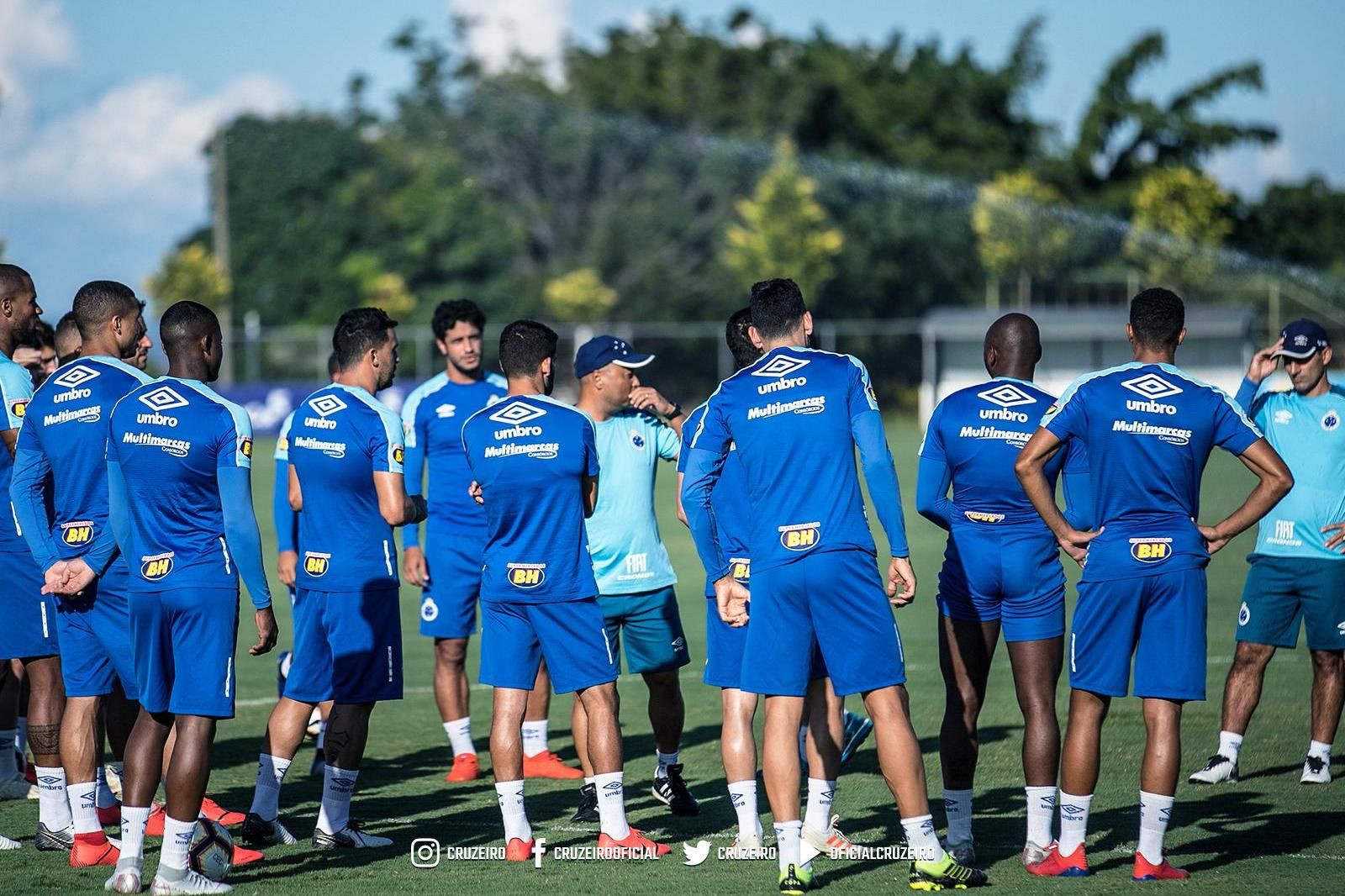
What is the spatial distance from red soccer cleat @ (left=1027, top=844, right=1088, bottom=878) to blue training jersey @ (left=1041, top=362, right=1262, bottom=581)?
1220 millimetres

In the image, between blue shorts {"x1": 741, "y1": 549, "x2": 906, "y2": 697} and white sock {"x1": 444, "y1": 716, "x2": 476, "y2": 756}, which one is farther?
white sock {"x1": 444, "y1": 716, "x2": 476, "y2": 756}

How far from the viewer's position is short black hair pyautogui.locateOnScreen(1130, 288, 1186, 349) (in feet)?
22.5

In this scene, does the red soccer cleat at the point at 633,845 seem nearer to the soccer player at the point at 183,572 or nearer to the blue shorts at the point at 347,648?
the blue shorts at the point at 347,648

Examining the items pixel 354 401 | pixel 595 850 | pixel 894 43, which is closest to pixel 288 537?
pixel 354 401

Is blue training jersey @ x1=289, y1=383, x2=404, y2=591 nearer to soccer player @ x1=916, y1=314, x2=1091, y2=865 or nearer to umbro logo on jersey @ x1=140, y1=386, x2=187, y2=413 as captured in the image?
umbro logo on jersey @ x1=140, y1=386, x2=187, y2=413

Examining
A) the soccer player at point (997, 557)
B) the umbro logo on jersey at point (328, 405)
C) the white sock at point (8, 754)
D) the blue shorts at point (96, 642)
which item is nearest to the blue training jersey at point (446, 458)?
the umbro logo on jersey at point (328, 405)

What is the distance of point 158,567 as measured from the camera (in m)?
6.69

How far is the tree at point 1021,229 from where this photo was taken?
60031 millimetres

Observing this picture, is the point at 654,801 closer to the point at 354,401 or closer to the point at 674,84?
the point at 354,401

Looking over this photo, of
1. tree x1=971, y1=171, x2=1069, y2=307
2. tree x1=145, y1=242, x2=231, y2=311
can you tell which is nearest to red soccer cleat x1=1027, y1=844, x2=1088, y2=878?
tree x1=145, y1=242, x2=231, y2=311

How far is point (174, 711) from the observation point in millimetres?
6691

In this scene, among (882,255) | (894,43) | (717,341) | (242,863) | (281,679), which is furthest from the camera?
(894,43)

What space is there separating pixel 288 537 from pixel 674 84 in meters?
61.7

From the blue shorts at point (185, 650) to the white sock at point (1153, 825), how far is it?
3.96 m
